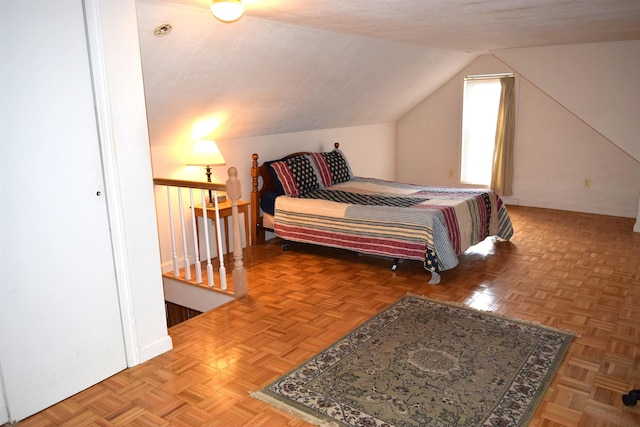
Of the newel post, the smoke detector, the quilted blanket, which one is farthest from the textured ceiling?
the quilted blanket

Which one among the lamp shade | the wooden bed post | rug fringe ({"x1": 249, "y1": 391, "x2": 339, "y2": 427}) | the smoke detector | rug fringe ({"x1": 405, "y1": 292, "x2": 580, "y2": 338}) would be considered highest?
the smoke detector

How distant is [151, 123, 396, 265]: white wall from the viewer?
449 centimetres

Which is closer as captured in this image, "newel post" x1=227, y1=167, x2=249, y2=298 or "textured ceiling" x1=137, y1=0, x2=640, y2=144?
"textured ceiling" x1=137, y1=0, x2=640, y2=144

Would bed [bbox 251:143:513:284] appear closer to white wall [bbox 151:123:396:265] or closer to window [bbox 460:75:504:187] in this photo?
white wall [bbox 151:123:396:265]

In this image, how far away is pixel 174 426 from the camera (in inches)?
90.9

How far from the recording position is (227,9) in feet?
8.80

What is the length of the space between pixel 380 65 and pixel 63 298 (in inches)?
156

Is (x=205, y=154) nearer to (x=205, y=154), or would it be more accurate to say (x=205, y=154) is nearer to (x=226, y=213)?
(x=205, y=154)

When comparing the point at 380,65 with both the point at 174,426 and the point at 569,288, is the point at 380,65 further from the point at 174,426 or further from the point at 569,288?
the point at 174,426

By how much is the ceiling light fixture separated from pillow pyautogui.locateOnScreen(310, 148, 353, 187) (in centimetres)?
284

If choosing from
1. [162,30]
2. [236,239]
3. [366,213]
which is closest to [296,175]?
[366,213]

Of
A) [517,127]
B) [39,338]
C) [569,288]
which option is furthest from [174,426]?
[517,127]

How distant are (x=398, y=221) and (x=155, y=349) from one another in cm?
218

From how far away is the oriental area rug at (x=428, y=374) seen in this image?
235 centimetres
